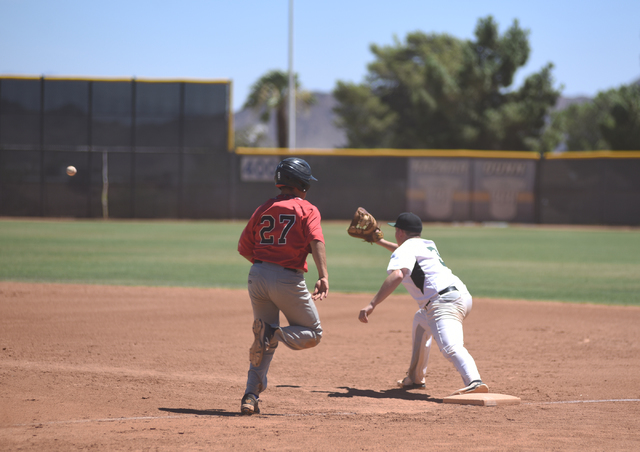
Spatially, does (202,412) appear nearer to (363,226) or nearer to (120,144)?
(363,226)

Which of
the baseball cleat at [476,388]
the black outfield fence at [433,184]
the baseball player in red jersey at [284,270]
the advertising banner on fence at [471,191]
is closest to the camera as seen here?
the baseball player in red jersey at [284,270]

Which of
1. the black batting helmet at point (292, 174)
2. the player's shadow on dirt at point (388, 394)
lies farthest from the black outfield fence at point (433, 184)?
the black batting helmet at point (292, 174)

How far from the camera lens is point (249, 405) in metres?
4.13

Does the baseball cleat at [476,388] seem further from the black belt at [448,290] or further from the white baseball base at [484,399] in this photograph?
the black belt at [448,290]

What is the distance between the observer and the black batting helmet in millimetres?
4188

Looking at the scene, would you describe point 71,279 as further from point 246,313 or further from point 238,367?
point 238,367

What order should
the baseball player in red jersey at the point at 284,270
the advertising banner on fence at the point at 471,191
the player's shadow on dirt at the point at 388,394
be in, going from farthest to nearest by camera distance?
the advertising banner on fence at the point at 471,191, the player's shadow on dirt at the point at 388,394, the baseball player in red jersey at the point at 284,270

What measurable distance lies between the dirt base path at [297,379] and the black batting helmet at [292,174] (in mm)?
1567

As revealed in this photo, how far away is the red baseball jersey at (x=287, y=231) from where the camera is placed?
4055 millimetres

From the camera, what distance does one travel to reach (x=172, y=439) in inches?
137

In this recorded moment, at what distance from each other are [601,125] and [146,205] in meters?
28.2

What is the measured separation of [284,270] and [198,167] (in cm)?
2460

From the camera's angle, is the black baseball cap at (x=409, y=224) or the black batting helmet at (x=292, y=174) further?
the black baseball cap at (x=409, y=224)

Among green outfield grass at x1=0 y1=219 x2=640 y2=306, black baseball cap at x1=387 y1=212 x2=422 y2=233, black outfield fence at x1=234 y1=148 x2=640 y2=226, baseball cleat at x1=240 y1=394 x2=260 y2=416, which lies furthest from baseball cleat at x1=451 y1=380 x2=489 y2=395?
black outfield fence at x1=234 y1=148 x2=640 y2=226
